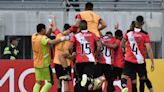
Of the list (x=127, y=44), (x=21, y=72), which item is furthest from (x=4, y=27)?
(x=127, y=44)

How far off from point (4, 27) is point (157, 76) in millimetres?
7051

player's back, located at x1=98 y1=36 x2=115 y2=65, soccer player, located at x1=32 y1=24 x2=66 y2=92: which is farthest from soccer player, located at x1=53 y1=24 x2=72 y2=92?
player's back, located at x1=98 y1=36 x2=115 y2=65

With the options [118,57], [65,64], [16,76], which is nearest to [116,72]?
[118,57]

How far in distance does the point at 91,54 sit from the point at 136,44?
182 centimetres

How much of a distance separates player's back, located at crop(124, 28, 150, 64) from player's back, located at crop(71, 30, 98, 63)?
5.28 ft

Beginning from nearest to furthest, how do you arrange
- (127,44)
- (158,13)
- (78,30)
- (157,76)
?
1. (78,30)
2. (127,44)
3. (157,76)
4. (158,13)

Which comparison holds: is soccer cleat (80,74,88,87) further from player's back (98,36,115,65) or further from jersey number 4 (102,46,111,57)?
jersey number 4 (102,46,111,57)

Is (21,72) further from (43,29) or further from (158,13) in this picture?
(158,13)

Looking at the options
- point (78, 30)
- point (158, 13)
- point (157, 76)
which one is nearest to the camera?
point (78, 30)

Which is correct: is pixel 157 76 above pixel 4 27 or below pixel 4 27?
below

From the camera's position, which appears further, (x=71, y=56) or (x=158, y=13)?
(x=158, y=13)

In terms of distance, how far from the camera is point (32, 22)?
21.2 m

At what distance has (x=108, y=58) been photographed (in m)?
14.8

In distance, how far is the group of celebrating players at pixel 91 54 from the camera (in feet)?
39.4
